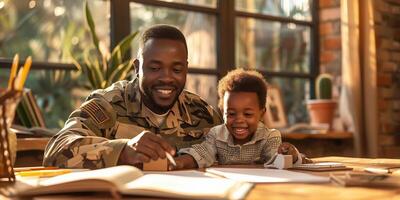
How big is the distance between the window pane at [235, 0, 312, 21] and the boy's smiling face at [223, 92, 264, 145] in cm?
215

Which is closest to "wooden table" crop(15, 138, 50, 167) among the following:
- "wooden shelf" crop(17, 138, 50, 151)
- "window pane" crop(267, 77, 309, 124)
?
"wooden shelf" crop(17, 138, 50, 151)

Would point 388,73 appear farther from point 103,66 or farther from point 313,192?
point 313,192

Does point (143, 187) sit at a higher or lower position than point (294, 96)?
lower

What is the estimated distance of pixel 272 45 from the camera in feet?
13.7

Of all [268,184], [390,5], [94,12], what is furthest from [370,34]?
[268,184]

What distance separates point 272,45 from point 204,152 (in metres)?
2.50

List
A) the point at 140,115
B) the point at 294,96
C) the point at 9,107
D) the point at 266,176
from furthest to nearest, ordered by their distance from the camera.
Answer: the point at 294,96, the point at 140,115, the point at 266,176, the point at 9,107

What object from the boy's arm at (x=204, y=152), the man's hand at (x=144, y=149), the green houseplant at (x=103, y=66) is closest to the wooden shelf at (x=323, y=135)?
the green houseplant at (x=103, y=66)

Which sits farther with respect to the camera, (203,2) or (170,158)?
(203,2)

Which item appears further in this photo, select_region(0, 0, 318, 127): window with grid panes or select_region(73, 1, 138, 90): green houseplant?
select_region(0, 0, 318, 127): window with grid panes

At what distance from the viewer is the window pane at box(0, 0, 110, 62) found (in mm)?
2980

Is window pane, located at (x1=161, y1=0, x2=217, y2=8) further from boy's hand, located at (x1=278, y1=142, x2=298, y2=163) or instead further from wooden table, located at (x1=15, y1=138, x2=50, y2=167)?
boy's hand, located at (x1=278, y1=142, x2=298, y2=163)

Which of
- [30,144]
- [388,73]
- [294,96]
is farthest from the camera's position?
[294,96]

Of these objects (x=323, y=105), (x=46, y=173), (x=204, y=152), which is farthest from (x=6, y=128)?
(x=323, y=105)
